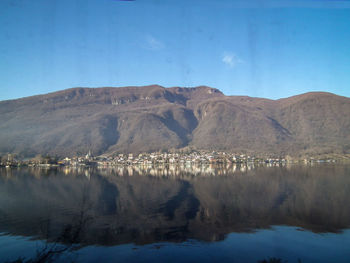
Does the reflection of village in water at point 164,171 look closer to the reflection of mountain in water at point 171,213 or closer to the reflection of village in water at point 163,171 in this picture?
the reflection of village in water at point 163,171

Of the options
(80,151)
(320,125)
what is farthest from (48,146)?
(320,125)

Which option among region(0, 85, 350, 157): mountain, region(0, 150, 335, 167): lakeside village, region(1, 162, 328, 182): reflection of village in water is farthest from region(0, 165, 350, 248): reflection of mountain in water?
region(0, 85, 350, 157): mountain

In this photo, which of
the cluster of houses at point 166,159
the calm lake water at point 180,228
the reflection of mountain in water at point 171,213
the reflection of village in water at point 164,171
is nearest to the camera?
the calm lake water at point 180,228

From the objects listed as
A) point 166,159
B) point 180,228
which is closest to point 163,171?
point 166,159

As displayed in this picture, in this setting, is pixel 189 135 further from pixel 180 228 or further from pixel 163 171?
pixel 180 228

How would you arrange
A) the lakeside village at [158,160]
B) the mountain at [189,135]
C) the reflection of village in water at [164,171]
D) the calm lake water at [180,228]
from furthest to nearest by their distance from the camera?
1. the mountain at [189,135]
2. the lakeside village at [158,160]
3. the reflection of village in water at [164,171]
4. the calm lake water at [180,228]

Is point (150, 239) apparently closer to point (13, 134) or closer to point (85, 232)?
point (85, 232)

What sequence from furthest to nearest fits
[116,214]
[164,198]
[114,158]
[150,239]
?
1. [114,158]
2. [164,198]
3. [116,214]
4. [150,239]

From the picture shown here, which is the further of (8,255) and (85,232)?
(85,232)

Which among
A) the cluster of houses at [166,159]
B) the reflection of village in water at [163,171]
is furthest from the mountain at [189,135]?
the reflection of village in water at [163,171]
